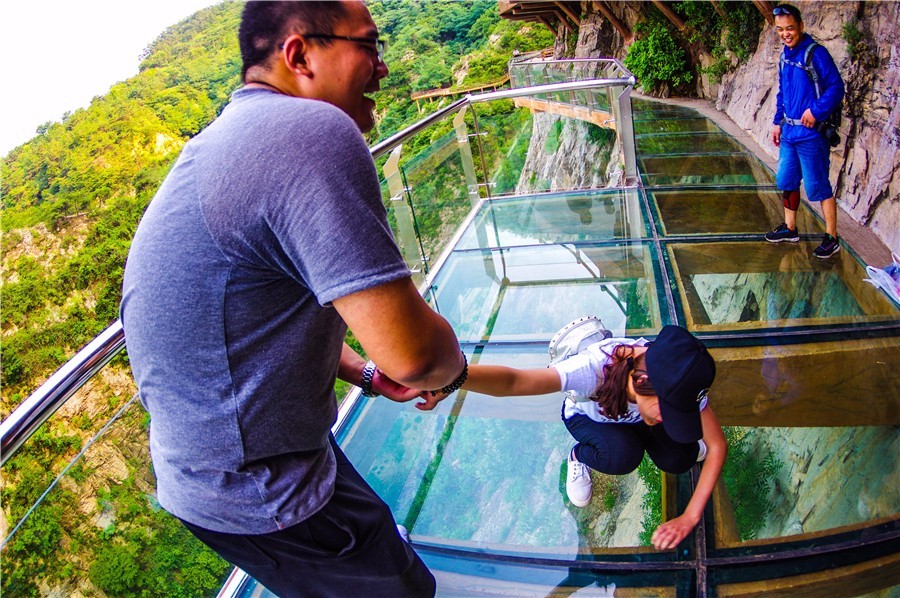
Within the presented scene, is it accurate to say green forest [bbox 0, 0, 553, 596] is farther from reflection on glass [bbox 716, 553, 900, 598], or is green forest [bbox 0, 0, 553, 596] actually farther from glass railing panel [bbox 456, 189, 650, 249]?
reflection on glass [bbox 716, 553, 900, 598]

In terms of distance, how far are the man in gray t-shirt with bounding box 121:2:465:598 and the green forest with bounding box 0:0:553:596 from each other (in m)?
0.11

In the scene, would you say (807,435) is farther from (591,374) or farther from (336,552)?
(336,552)

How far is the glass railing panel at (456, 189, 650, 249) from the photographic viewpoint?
3.90 metres

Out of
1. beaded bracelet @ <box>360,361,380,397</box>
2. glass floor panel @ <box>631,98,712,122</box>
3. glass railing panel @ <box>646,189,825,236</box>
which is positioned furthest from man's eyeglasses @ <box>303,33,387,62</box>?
glass floor panel @ <box>631,98,712,122</box>

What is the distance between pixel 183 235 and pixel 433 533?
139 cm

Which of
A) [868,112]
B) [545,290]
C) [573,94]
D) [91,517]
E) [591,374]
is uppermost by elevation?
[91,517]

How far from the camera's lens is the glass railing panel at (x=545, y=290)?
2.84 meters

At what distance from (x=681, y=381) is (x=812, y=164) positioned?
9.91ft

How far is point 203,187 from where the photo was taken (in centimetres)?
68

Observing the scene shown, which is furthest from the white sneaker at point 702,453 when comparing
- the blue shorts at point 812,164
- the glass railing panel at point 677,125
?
the glass railing panel at point 677,125

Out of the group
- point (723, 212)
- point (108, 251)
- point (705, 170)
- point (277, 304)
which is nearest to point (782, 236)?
point (723, 212)

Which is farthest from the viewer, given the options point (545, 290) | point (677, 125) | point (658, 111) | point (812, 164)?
point (658, 111)

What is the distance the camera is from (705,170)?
5.59 m

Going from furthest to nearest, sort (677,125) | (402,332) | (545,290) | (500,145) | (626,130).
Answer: (677,125) < (500,145) < (626,130) < (545,290) < (402,332)
